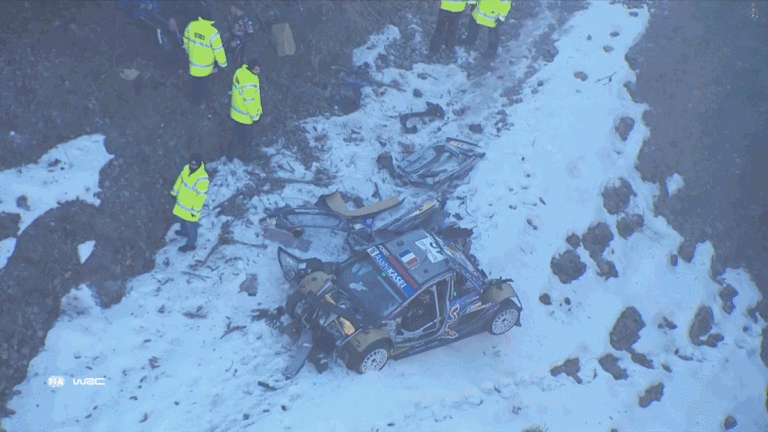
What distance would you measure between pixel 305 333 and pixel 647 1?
47.8 ft

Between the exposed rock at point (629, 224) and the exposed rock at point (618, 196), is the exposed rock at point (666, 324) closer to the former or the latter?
the exposed rock at point (629, 224)

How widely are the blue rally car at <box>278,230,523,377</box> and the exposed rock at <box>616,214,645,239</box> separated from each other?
3.89 meters

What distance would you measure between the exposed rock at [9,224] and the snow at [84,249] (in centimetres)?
88

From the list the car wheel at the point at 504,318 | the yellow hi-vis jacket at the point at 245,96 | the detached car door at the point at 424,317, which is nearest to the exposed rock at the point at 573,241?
the car wheel at the point at 504,318

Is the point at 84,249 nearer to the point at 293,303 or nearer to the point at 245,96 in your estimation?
the point at 293,303

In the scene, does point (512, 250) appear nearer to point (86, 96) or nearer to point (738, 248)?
point (738, 248)

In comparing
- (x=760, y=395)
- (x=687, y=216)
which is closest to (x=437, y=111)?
(x=687, y=216)

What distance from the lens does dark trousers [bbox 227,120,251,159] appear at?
10.9 m

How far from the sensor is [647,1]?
55.4 ft

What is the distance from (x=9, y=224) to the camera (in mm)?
8602

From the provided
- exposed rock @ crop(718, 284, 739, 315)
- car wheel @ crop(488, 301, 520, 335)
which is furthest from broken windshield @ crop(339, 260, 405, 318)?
exposed rock @ crop(718, 284, 739, 315)

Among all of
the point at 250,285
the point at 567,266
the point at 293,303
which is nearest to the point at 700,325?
the point at 567,266

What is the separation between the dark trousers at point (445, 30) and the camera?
14242 millimetres

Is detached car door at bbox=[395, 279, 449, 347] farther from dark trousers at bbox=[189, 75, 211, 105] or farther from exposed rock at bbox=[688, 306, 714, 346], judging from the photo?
dark trousers at bbox=[189, 75, 211, 105]
